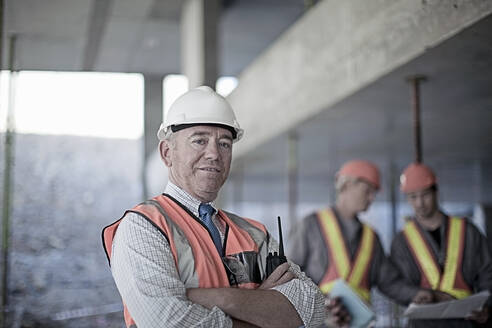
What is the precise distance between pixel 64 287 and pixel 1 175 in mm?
1734

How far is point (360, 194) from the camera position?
4.91 m

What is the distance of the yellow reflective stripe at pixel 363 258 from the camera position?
4832 mm

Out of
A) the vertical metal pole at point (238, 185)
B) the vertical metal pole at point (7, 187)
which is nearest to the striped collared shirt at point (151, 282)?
the vertical metal pole at point (7, 187)

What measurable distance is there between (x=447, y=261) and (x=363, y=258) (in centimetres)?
60

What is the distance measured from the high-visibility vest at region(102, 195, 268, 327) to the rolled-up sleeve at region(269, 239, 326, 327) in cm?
16

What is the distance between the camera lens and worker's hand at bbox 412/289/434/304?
450cm

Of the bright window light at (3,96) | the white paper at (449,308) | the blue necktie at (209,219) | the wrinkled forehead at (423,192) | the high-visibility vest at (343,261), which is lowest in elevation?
the white paper at (449,308)

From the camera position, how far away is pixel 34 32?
6.18 meters

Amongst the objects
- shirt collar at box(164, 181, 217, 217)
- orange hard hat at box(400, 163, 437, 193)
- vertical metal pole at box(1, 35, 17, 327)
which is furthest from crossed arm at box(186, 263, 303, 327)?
vertical metal pole at box(1, 35, 17, 327)

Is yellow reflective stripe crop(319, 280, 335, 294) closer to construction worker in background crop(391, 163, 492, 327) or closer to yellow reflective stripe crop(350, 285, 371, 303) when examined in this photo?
yellow reflective stripe crop(350, 285, 371, 303)

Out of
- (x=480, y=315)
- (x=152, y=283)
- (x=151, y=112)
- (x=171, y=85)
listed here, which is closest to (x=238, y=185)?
(x=171, y=85)

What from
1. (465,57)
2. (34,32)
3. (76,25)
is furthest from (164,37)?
(465,57)

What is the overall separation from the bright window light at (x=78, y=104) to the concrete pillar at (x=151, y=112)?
2.38 m

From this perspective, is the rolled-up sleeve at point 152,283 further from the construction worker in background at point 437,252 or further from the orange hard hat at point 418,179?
the orange hard hat at point 418,179
